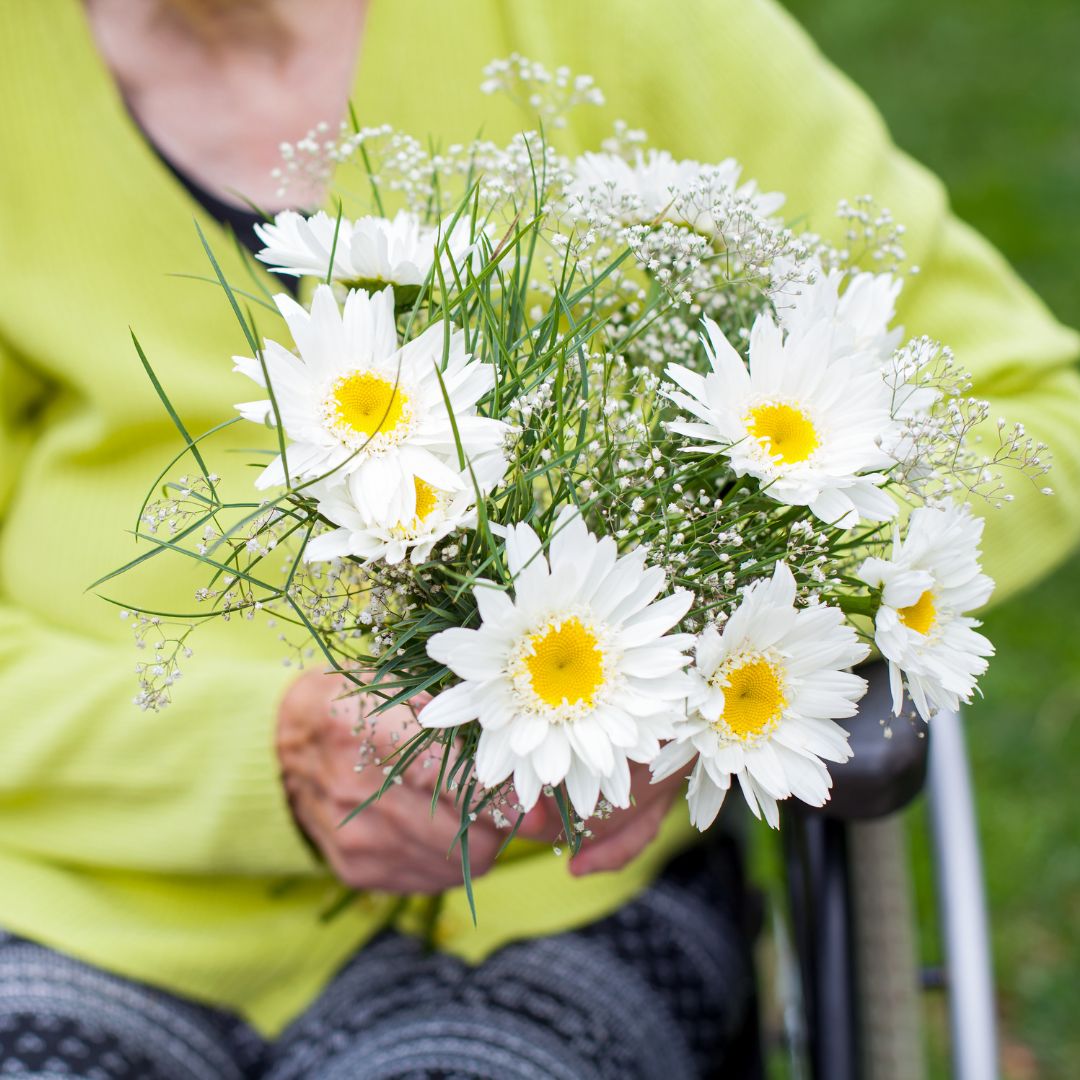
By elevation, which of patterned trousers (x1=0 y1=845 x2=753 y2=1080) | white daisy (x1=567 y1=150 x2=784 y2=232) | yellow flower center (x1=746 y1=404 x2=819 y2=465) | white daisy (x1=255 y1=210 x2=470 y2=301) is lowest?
patterned trousers (x1=0 y1=845 x2=753 y2=1080)

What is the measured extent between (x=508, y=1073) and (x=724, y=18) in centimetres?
74

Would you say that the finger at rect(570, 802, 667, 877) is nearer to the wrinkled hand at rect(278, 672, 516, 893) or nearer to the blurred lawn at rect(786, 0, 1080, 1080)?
the wrinkled hand at rect(278, 672, 516, 893)

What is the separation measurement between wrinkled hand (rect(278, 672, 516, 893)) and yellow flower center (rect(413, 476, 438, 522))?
229 mm

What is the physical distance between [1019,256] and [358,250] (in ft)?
7.23

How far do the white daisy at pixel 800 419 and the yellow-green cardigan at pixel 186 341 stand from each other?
383mm

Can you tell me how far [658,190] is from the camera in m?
0.59

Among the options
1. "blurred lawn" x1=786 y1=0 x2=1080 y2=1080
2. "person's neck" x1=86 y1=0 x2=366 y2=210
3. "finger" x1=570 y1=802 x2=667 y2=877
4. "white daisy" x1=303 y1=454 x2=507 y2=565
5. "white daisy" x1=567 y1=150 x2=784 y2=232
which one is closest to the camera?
"white daisy" x1=303 y1=454 x2=507 y2=565

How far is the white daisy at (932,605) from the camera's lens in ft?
1.57

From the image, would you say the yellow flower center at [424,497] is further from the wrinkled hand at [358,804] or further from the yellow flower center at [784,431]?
the wrinkled hand at [358,804]

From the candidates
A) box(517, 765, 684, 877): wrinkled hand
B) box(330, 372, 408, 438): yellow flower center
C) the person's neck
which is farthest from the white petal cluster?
the person's neck

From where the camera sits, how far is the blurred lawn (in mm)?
1523

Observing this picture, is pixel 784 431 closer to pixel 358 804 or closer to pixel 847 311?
pixel 847 311

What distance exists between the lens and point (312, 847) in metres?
0.84

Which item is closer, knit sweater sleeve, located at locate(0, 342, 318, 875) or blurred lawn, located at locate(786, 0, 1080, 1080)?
knit sweater sleeve, located at locate(0, 342, 318, 875)
